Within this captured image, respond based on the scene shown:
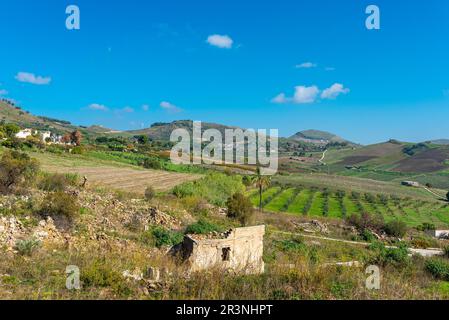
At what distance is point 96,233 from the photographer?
18.0m

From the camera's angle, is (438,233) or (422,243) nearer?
(422,243)

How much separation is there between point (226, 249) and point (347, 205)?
49.8m

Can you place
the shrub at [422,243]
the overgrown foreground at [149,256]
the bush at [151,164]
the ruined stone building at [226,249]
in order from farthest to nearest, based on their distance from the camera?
the bush at [151,164] < the shrub at [422,243] < the ruined stone building at [226,249] < the overgrown foreground at [149,256]

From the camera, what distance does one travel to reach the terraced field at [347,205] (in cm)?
5216

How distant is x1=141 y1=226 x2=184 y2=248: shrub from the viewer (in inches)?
743

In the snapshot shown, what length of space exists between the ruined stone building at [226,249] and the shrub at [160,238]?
4710 mm

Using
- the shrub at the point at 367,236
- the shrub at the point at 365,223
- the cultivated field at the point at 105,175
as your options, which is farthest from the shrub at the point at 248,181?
the shrub at the point at 367,236

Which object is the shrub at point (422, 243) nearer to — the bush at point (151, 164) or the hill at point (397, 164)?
the bush at point (151, 164)

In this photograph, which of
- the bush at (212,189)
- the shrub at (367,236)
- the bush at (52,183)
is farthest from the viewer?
the bush at (212,189)

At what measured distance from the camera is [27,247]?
12531 millimetres

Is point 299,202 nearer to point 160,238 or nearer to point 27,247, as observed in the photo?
point 160,238

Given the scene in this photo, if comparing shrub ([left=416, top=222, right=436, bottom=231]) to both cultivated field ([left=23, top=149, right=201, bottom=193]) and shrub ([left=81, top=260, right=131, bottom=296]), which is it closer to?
cultivated field ([left=23, top=149, right=201, bottom=193])

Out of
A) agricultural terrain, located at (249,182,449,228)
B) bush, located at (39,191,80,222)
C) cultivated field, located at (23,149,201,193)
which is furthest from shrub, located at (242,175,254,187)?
bush, located at (39,191,80,222)

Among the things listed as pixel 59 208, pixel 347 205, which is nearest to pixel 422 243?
pixel 347 205
